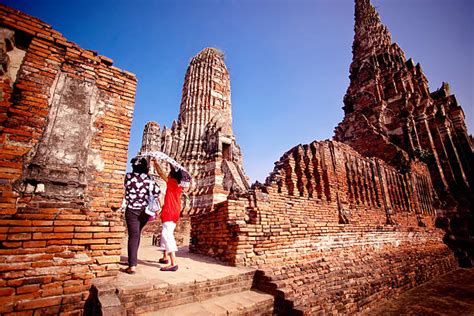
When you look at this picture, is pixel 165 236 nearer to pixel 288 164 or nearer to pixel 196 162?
pixel 288 164

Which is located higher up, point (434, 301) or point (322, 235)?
point (322, 235)

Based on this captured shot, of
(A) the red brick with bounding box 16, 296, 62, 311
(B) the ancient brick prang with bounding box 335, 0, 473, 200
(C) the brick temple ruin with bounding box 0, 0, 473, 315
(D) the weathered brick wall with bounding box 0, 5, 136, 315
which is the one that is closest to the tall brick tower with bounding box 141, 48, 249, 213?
(C) the brick temple ruin with bounding box 0, 0, 473, 315

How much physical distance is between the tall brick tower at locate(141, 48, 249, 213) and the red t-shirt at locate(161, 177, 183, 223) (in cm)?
997

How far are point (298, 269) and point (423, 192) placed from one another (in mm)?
12613

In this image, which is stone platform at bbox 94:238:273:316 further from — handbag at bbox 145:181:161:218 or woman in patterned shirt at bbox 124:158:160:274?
handbag at bbox 145:181:161:218

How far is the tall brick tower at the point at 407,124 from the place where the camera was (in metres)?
14.0

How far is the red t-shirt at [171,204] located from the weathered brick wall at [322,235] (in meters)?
1.08

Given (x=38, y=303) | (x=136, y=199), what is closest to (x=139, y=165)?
(x=136, y=199)

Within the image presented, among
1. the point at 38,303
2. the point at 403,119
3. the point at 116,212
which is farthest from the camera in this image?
the point at 403,119

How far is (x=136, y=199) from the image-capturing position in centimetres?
361

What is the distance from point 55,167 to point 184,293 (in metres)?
2.43

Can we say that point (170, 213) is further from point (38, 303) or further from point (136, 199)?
point (38, 303)

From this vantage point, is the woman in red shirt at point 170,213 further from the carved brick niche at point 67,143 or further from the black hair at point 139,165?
the carved brick niche at point 67,143

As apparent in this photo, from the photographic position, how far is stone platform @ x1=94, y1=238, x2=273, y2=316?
96.6 inches
